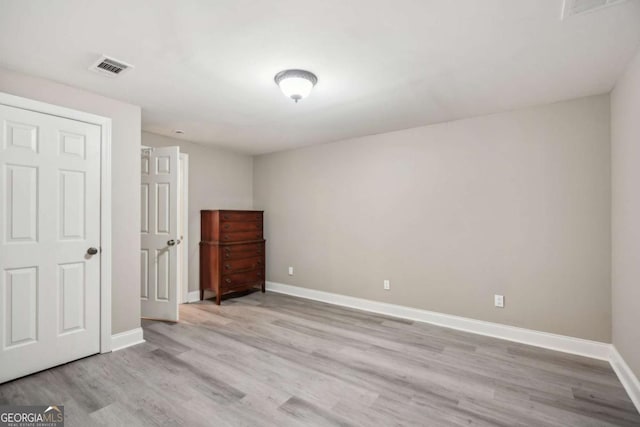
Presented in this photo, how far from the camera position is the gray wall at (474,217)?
112 inches

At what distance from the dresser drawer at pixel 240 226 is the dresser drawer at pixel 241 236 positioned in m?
0.05

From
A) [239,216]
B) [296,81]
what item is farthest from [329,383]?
[239,216]

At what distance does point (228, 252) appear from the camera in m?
4.56

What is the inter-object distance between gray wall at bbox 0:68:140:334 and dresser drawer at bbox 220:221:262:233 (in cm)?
153

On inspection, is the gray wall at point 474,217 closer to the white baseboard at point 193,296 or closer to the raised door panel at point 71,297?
the white baseboard at point 193,296

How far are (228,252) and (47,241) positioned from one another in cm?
226

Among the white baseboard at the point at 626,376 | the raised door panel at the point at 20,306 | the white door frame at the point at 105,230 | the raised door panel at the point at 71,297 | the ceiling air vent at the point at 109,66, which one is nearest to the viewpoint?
the white baseboard at the point at 626,376

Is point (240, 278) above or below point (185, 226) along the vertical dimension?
below

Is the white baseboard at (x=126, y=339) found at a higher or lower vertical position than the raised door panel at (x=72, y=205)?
lower

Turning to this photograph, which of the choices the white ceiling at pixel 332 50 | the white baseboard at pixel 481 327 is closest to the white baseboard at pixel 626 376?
the white baseboard at pixel 481 327

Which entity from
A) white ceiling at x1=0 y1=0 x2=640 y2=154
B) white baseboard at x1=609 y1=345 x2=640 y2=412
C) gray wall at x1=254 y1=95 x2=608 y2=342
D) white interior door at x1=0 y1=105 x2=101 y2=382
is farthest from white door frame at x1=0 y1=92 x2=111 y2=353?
white baseboard at x1=609 y1=345 x2=640 y2=412

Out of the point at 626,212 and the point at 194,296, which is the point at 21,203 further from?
the point at 626,212

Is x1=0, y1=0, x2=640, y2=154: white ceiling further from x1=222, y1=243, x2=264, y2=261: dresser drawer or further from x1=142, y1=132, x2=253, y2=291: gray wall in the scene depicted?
x1=222, y1=243, x2=264, y2=261: dresser drawer

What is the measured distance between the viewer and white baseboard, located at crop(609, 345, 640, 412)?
2080 mm
